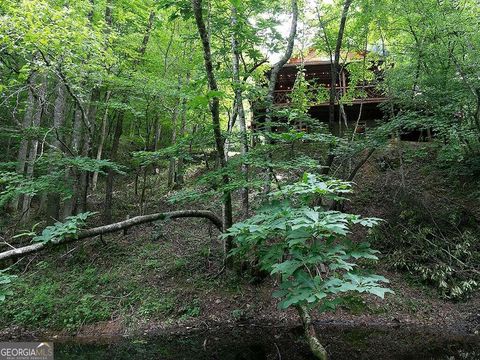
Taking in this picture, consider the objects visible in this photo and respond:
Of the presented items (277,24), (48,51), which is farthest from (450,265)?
(48,51)

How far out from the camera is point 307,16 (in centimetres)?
1083

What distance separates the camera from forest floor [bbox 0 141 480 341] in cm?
664

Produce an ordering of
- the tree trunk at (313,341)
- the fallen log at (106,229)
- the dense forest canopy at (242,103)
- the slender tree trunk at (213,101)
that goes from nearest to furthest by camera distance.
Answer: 1. the tree trunk at (313,341)
2. the fallen log at (106,229)
3. the slender tree trunk at (213,101)
4. the dense forest canopy at (242,103)

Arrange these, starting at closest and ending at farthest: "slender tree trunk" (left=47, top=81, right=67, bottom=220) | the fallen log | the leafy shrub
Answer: the leafy shrub → the fallen log → "slender tree trunk" (left=47, top=81, right=67, bottom=220)

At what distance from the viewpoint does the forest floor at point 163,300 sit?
21.8 feet

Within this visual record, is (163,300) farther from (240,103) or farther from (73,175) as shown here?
(240,103)

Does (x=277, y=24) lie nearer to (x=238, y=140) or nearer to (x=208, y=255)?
(x=238, y=140)

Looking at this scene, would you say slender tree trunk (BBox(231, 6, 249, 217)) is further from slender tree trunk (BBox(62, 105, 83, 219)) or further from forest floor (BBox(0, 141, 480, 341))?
slender tree trunk (BBox(62, 105, 83, 219))

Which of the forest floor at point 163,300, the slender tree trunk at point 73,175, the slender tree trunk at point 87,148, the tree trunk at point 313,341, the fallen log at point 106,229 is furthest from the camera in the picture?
the slender tree trunk at point 73,175

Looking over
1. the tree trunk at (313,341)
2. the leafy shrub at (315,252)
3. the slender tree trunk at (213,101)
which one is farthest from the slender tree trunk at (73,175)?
the leafy shrub at (315,252)

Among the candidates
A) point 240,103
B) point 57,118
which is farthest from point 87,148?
point 240,103

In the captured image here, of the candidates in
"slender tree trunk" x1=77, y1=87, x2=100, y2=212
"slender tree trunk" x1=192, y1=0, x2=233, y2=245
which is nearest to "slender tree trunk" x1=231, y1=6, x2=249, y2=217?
"slender tree trunk" x1=192, y1=0, x2=233, y2=245

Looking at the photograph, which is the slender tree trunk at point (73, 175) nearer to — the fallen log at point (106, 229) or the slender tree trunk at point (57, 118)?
the slender tree trunk at point (57, 118)

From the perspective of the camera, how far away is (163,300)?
723 cm
